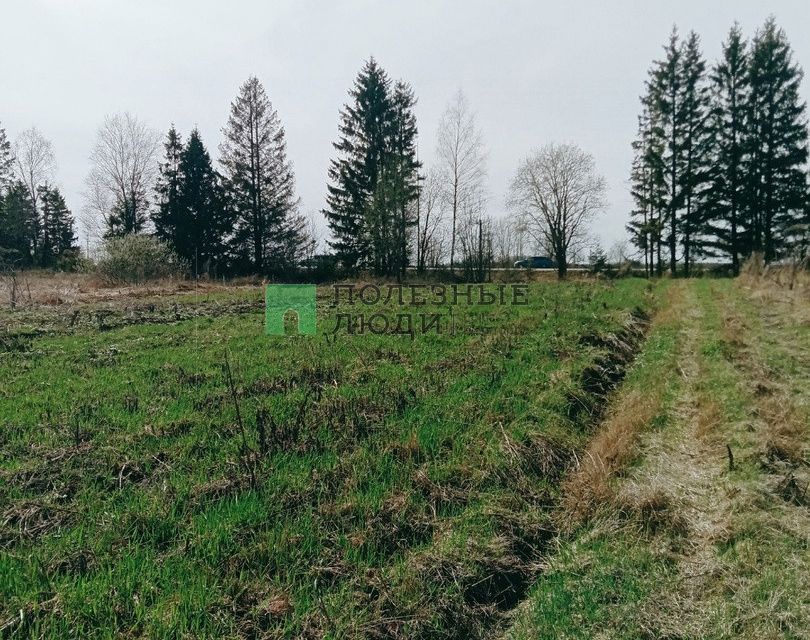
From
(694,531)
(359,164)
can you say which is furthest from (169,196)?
(694,531)

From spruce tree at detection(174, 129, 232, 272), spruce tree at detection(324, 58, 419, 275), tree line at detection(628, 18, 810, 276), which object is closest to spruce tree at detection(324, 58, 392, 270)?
spruce tree at detection(324, 58, 419, 275)

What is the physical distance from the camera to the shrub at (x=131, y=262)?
24859 mm

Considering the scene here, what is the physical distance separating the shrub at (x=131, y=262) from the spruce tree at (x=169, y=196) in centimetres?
960

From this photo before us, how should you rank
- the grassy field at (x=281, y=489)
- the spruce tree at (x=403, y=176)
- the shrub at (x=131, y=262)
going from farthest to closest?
the spruce tree at (x=403, y=176)
the shrub at (x=131, y=262)
the grassy field at (x=281, y=489)

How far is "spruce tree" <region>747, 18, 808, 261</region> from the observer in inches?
1264

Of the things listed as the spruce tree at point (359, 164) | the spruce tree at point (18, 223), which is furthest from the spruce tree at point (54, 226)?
the spruce tree at point (359, 164)

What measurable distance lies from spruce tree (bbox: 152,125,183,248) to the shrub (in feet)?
31.5

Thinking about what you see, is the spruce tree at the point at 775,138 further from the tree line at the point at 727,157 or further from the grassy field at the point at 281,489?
the grassy field at the point at 281,489

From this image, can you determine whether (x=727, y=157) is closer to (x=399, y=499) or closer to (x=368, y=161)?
(x=368, y=161)

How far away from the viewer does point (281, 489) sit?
3.64 metres

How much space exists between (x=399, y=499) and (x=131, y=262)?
2646 cm

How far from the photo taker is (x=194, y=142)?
36875 mm

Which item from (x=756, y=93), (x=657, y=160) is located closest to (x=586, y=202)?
(x=657, y=160)

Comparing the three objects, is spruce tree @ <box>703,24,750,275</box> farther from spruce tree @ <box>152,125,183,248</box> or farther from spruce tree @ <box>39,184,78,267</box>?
spruce tree @ <box>39,184,78,267</box>
